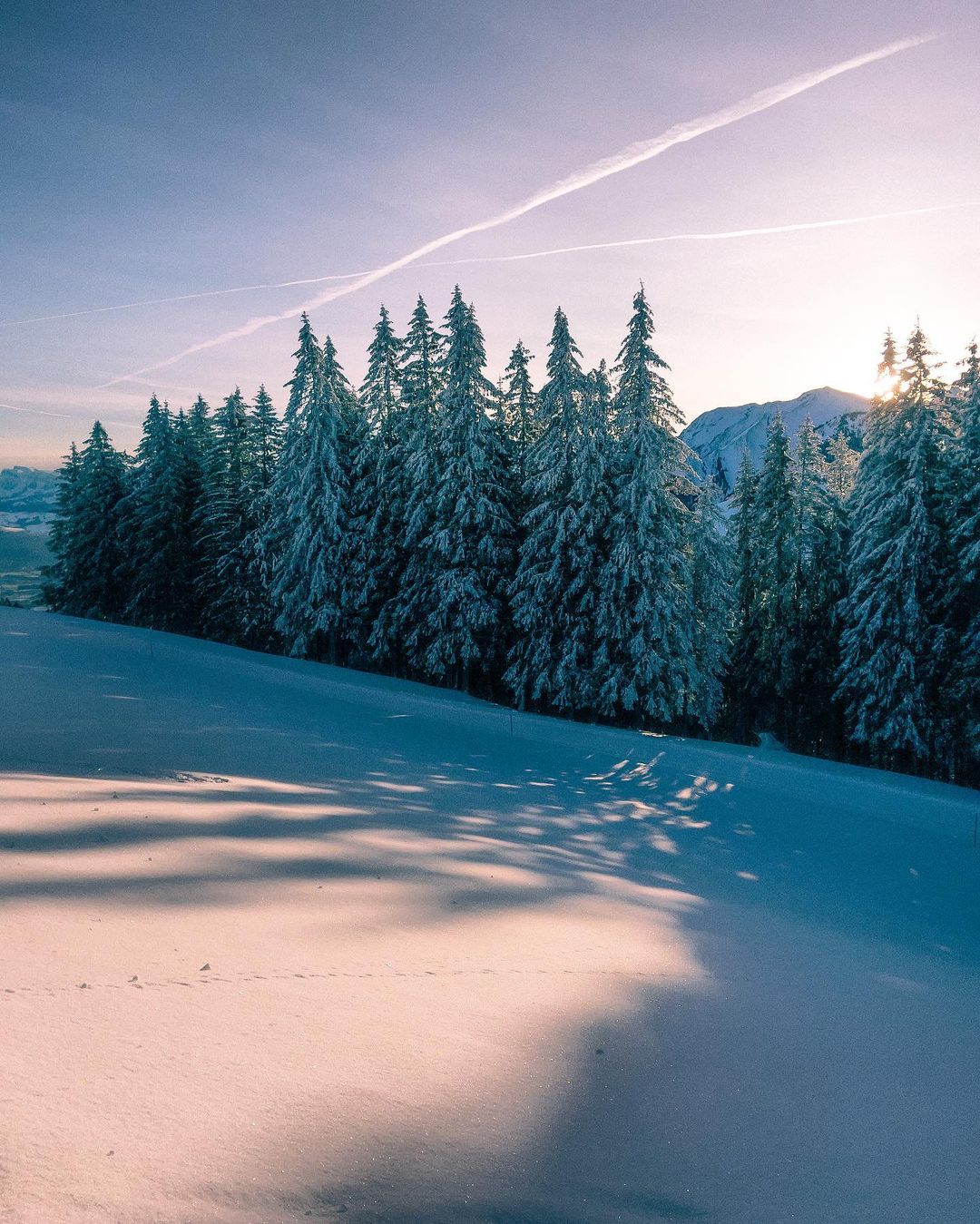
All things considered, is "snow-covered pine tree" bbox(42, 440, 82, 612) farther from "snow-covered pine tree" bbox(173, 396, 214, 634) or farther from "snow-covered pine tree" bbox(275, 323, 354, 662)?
"snow-covered pine tree" bbox(275, 323, 354, 662)

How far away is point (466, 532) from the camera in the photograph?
25.7 meters

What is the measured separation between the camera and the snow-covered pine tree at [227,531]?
3328cm

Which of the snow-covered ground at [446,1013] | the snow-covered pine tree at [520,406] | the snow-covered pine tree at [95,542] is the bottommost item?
the snow-covered ground at [446,1013]

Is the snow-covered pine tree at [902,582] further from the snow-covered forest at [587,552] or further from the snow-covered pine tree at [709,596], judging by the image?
the snow-covered pine tree at [709,596]

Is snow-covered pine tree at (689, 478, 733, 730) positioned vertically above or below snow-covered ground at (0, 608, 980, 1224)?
above

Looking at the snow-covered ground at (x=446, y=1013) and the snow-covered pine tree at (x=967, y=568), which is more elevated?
the snow-covered pine tree at (x=967, y=568)

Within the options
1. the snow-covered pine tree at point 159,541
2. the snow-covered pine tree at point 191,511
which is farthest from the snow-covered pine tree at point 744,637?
the snow-covered pine tree at point 159,541

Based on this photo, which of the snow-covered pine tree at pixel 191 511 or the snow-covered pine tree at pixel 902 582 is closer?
the snow-covered pine tree at pixel 902 582

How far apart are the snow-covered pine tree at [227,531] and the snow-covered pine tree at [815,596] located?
2363 cm

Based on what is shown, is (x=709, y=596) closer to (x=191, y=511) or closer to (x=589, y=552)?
(x=589, y=552)

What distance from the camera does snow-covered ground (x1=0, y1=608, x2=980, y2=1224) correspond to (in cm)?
288

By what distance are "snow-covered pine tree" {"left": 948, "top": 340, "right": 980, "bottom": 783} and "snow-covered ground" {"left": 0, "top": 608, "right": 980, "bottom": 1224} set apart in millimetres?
12520

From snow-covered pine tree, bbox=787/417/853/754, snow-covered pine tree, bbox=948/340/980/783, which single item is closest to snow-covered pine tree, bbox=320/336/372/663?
snow-covered pine tree, bbox=787/417/853/754

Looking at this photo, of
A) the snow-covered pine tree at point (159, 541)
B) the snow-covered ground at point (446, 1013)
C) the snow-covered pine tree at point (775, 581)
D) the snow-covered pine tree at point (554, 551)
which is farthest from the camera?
the snow-covered pine tree at point (159, 541)
